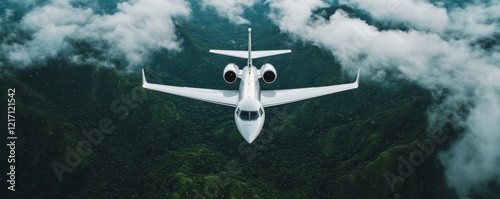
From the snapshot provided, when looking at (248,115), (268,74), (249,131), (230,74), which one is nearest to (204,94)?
(230,74)

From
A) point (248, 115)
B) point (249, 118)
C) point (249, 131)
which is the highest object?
point (248, 115)

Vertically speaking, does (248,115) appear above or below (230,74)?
below

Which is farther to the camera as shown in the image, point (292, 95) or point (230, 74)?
point (230, 74)

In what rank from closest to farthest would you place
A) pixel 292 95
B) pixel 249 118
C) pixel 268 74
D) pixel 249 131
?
1. pixel 249 131
2. pixel 249 118
3. pixel 292 95
4. pixel 268 74

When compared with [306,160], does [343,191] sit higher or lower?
lower

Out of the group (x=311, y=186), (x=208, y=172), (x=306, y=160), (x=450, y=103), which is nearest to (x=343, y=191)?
(x=311, y=186)

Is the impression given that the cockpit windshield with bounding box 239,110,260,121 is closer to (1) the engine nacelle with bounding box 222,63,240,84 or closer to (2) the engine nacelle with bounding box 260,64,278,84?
(1) the engine nacelle with bounding box 222,63,240,84

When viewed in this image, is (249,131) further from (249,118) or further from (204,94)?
(204,94)

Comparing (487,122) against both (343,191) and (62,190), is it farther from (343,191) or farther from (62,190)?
(62,190)

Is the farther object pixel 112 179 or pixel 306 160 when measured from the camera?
pixel 306 160
